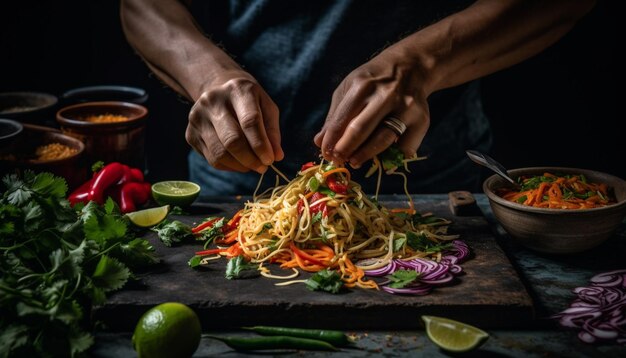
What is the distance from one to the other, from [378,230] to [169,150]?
375 cm

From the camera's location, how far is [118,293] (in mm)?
2988

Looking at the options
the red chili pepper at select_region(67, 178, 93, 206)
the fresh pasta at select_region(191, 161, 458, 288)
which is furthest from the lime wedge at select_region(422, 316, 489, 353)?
the red chili pepper at select_region(67, 178, 93, 206)

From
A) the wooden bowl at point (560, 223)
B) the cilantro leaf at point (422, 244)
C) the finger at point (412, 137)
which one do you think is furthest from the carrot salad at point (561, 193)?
the finger at point (412, 137)

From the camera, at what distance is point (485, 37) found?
3.78m

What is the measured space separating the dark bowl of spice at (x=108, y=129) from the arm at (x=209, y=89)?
27.0 inches

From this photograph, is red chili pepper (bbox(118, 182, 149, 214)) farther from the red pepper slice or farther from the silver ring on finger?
the silver ring on finger

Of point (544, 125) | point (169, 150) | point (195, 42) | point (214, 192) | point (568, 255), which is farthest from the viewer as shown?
point (169, 150)

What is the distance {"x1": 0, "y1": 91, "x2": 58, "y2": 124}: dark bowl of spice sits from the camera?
503 cm

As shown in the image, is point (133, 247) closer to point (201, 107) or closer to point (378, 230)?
point (201, 107)

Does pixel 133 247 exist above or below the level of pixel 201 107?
below

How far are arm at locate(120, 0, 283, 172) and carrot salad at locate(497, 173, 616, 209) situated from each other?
52.0 inches

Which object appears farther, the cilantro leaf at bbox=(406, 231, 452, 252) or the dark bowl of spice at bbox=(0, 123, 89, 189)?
the dark bowl of spice at bbox=(0, 123, 89, 189)

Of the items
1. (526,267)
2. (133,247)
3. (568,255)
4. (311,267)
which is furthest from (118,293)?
(568,255)

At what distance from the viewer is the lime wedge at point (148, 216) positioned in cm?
382
